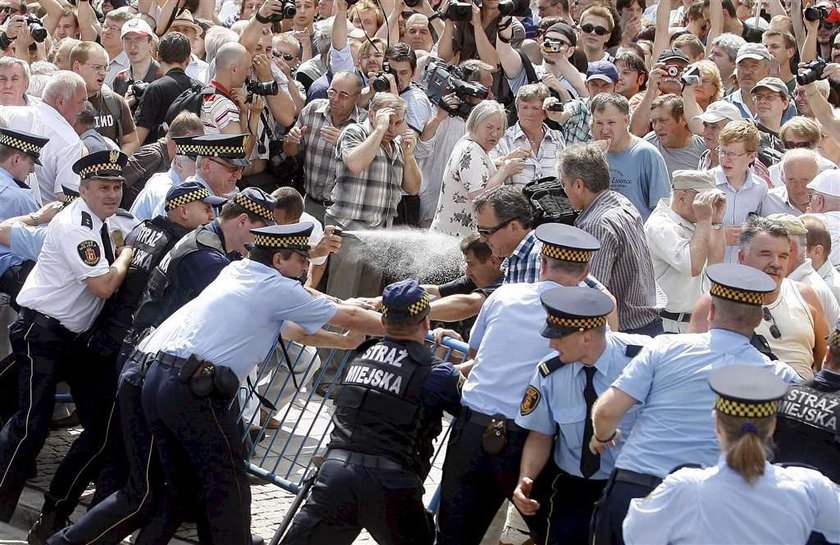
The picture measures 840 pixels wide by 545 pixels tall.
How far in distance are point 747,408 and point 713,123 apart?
16.8ft

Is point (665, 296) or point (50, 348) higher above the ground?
point (665, 296)

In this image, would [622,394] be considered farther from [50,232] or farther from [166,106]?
[166,106]

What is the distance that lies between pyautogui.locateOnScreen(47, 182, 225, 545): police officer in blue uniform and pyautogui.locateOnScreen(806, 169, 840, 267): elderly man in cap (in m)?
3.65

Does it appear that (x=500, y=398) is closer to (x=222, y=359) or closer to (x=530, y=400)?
(x=530, y=400)

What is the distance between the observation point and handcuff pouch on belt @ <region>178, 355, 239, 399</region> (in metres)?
6.40

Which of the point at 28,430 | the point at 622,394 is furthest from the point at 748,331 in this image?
the point at 28,430

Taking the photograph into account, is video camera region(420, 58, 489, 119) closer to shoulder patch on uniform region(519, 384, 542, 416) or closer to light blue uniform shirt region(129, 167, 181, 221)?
light blue uniform shirt region(129, 167, 181, 221)

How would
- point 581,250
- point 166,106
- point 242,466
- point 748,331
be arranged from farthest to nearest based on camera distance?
1. point 166,106
2. point 242,466
3. point 581,250
4. point 748,331

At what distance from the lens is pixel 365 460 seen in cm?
598

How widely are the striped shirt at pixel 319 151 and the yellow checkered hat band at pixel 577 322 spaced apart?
487 centimetres

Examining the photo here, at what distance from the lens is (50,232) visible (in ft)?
25.4

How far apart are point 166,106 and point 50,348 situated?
3.50 metres

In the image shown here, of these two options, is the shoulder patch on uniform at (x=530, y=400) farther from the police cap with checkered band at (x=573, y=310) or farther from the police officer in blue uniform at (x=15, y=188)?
the police officer in blue uniform at (x=15, y=188)

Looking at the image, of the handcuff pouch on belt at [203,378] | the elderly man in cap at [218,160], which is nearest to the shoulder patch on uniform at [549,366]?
the handcuff pouch on belt at [203,378]
